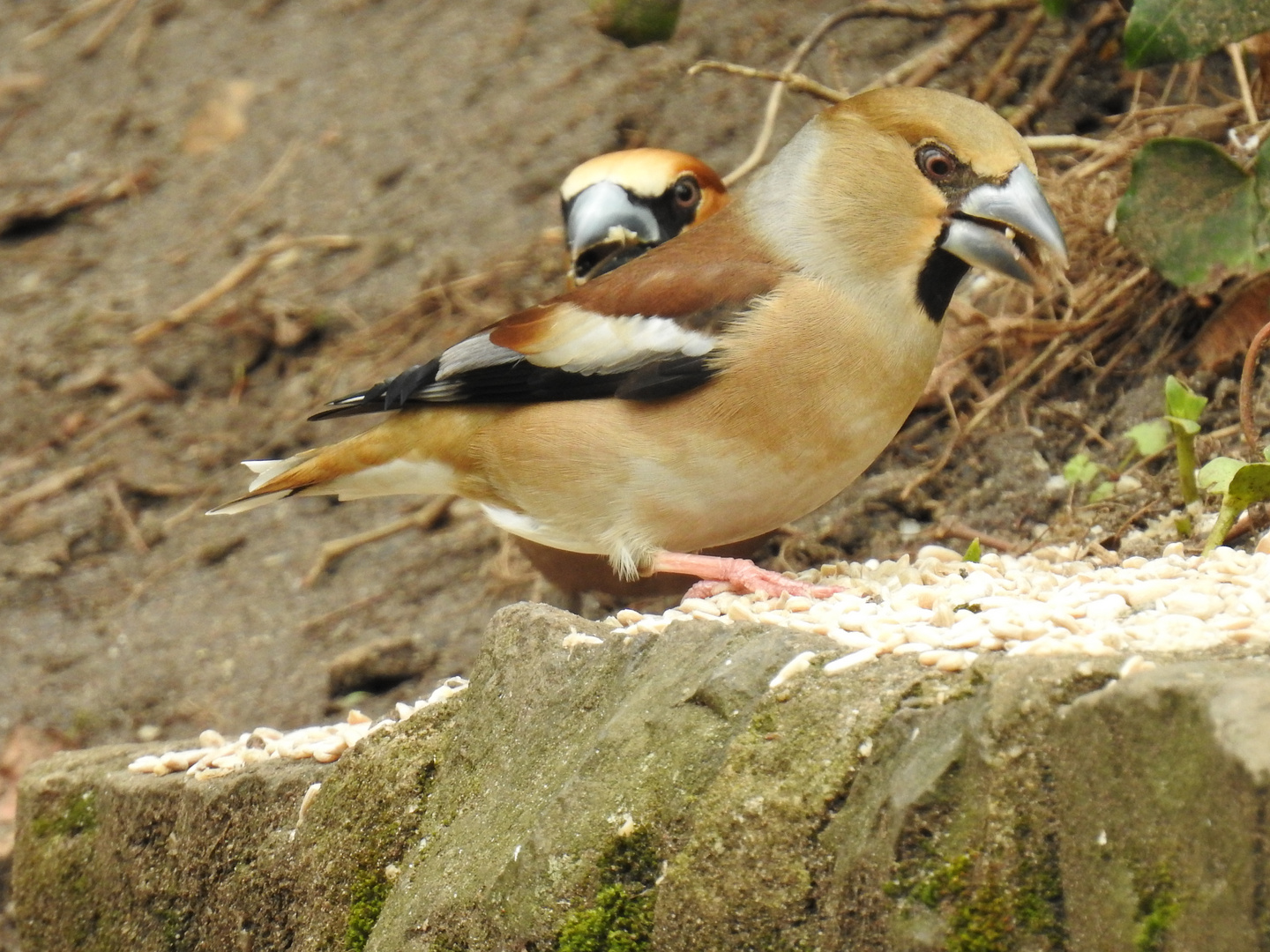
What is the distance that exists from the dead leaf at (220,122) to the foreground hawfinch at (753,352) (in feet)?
16.4

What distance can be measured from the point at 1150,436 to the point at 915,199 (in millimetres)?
1183

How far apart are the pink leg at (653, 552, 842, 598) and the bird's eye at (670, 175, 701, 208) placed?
1.95 m

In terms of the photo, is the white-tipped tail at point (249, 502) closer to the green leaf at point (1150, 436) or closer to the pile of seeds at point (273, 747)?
the pile of seeds at point (273, 747)

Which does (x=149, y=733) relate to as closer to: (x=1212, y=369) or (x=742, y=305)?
(x=742, y=305)

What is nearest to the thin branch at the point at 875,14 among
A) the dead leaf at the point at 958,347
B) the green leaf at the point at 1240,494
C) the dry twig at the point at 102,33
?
the dead leaf at the point at 958,347

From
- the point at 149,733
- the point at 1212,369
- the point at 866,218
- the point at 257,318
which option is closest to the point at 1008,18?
the point at 1212,369

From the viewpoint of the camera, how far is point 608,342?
358 cm

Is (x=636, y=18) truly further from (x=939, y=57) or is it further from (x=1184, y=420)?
(x=1184, y=420)

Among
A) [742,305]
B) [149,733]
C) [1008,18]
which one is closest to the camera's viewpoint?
[742,305]

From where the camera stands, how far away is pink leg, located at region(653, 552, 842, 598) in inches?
120

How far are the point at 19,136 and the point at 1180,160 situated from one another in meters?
6.89

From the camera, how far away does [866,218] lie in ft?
11.2

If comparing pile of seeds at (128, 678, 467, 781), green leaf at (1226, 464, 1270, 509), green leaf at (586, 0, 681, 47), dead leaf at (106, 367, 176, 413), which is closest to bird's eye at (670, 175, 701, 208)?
green leaf at (586, 0, 681, 47)

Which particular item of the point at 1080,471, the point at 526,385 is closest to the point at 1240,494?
the point at 1080,471
